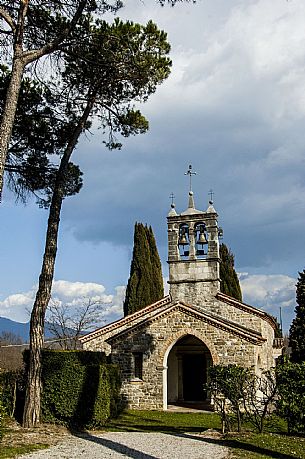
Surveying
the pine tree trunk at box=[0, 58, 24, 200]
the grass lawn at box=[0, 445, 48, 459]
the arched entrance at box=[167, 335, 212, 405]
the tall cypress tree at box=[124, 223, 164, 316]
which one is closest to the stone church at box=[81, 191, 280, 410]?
the arched entrance at box=[167, 335, 212, 405]

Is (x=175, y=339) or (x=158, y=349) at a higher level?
(x=175, y=339)

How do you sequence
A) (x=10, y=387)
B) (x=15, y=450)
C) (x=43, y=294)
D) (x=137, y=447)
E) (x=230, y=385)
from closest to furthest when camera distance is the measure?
(x=15, y=450) < (x=137, y=447) < (x=230, y=385) < (x=43, y=294) < (x=10, y=387)

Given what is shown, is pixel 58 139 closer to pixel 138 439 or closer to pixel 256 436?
pixel 138 439

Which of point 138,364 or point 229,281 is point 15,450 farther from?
point 229,281

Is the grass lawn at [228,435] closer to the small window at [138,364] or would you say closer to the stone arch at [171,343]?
the stone arch at [171,343]

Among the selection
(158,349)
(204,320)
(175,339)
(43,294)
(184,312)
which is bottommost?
(158,349)

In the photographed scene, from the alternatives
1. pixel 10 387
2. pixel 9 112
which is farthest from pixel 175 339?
pixel 9 112

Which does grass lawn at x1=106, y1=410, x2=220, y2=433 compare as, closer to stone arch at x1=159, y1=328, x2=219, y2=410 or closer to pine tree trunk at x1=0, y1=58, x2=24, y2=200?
stone arch at x1=159, y1=328, x2=219, y2=410

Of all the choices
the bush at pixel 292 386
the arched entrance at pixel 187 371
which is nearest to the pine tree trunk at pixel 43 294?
the bush at pixel 292 386

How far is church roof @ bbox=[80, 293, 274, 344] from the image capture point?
17.9 metres

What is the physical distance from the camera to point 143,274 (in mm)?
26344

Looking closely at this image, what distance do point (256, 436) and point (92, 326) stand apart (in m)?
21.8

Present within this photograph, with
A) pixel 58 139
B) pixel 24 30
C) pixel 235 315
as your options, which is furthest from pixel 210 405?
pixel 24 30

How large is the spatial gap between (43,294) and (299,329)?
758cm
